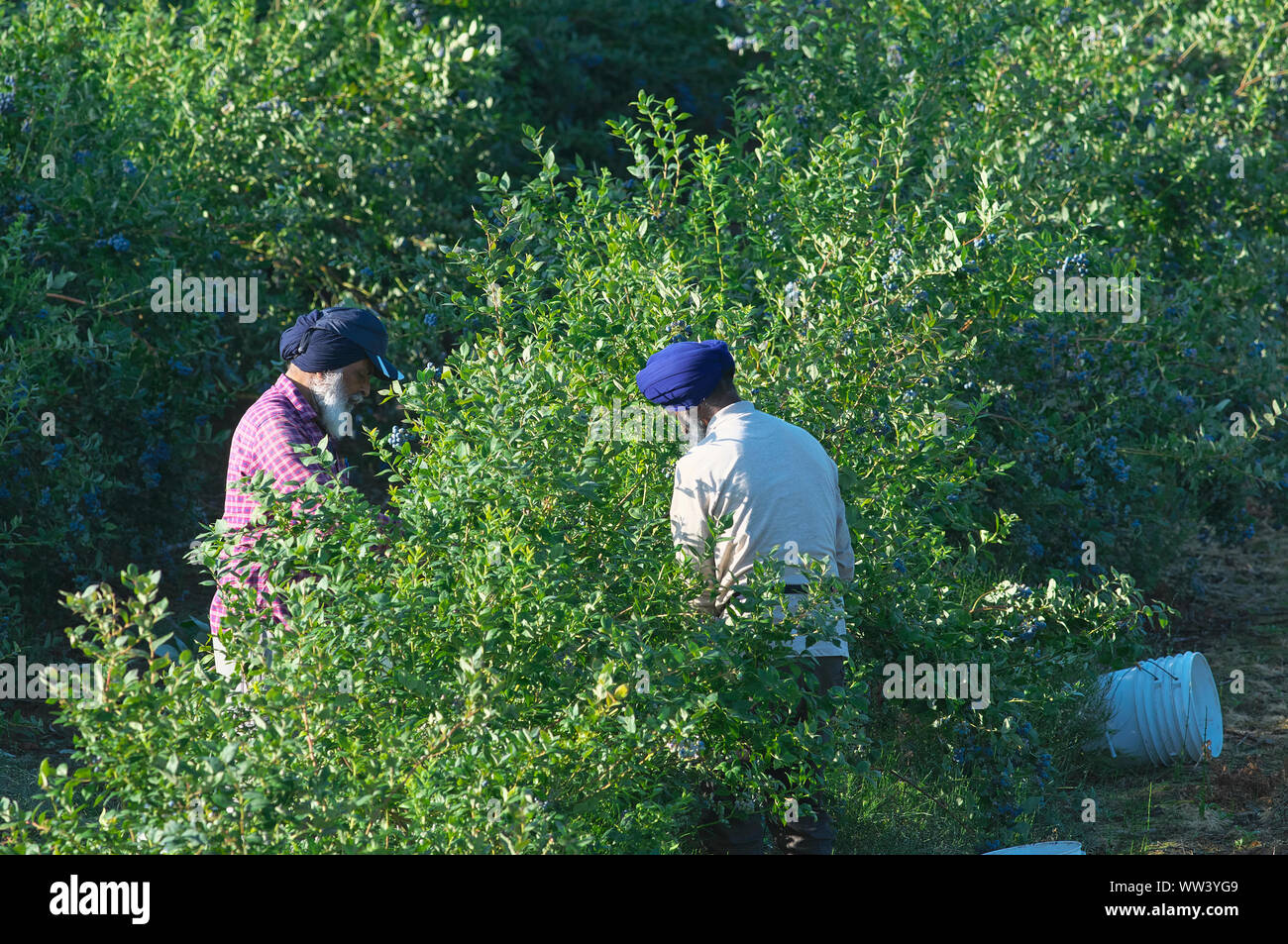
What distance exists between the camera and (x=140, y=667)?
16.7 ft

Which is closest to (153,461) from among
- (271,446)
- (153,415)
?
(153,415)

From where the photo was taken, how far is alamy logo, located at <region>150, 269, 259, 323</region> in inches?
237

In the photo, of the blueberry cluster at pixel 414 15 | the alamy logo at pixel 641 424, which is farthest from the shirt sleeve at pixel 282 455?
the blueberry cluster at pixel 414 15

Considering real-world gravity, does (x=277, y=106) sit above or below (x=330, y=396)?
above

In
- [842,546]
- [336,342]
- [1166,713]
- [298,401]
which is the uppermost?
[336,342]

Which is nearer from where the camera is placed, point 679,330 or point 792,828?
point 792,828

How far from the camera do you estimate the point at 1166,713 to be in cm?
536

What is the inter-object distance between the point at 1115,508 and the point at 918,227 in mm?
2303

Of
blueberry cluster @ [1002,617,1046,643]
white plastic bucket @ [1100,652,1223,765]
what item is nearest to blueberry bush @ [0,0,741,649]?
blueberry cluster @ [1002,617,1046,643]

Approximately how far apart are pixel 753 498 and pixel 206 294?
3.47 meters

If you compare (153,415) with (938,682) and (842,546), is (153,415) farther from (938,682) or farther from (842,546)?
(938,682)
